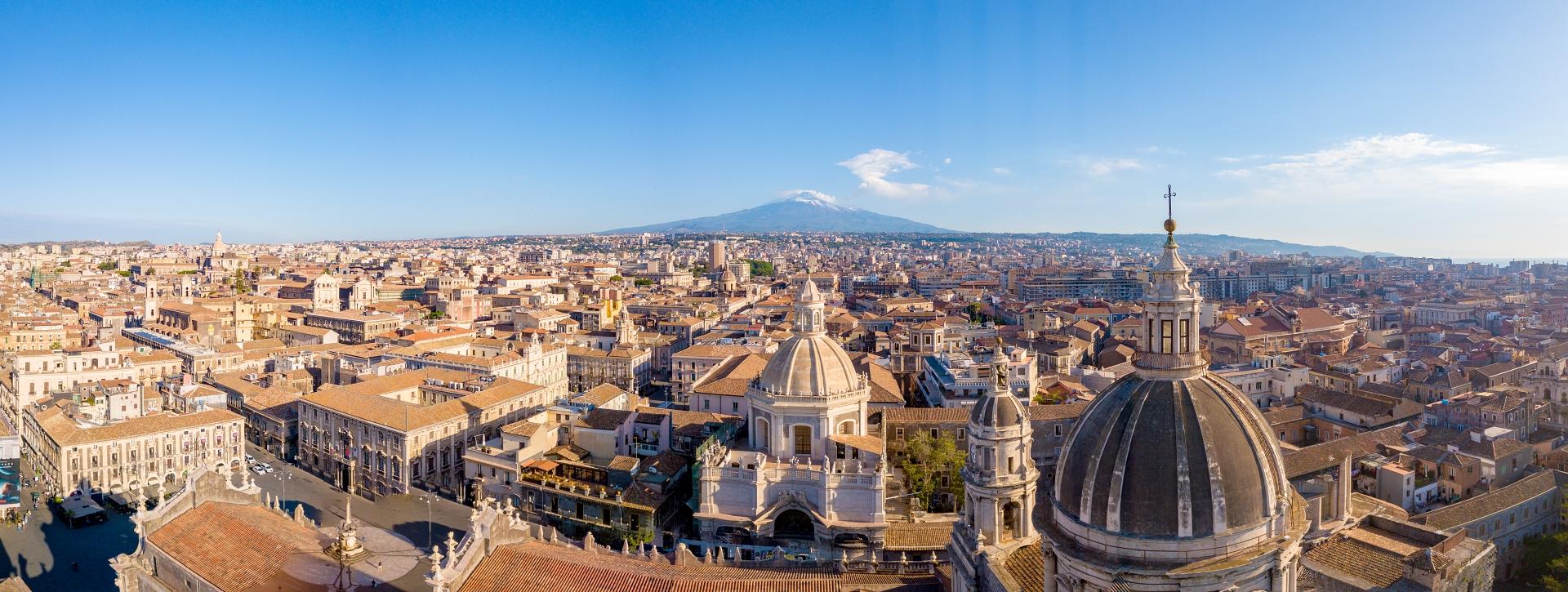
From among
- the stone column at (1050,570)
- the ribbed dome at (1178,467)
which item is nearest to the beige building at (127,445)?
the stone column at (1050,570)

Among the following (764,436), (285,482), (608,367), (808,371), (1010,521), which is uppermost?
(808,371)

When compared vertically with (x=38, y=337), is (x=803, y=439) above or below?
below

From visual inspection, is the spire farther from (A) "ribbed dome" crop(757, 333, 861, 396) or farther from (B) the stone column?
(B) the stone column

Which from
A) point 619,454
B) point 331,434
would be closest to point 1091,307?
point 619,454

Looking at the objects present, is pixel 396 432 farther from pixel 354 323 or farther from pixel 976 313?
pixel 976 313

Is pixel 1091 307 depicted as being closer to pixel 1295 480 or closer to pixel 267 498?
pixel 1295 480

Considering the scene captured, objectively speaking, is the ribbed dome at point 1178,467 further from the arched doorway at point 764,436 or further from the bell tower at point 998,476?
the arched doorway at point 764,436

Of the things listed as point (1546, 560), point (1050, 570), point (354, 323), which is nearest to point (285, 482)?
point (354, 323)

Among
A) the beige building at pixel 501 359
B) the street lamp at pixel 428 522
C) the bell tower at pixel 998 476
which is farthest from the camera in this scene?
the beige building at pixel 501 359
